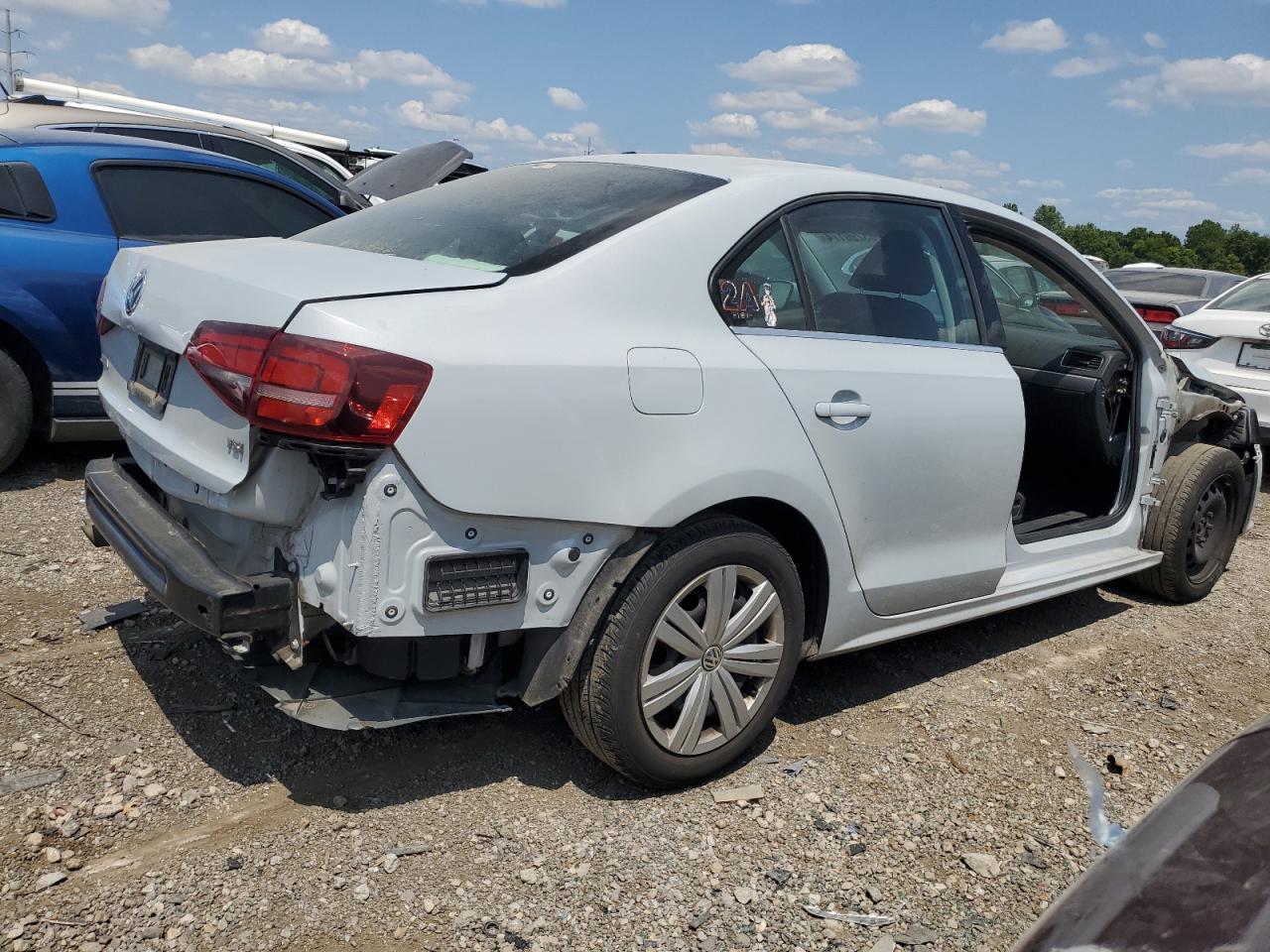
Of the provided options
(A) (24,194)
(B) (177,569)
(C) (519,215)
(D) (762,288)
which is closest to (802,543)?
(D) (762,288)

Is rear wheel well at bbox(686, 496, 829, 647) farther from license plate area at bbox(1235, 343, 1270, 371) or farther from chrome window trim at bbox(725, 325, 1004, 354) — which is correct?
license plate area at bbox(1235, 343, 1270, 371)

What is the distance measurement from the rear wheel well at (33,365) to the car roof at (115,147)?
34.2 inches

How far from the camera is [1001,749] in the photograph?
347 centimetres

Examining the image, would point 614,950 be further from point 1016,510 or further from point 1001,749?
point 1016,510

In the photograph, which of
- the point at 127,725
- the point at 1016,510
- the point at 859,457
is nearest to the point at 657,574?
the point at 859,457

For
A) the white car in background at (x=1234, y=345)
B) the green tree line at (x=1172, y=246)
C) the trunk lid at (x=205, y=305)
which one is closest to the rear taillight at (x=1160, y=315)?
the white car in background at (x=1234, y=345)

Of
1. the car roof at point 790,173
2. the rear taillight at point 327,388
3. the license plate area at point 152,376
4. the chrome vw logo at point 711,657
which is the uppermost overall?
the car roof at point 790,173

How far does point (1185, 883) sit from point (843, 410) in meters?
1.81

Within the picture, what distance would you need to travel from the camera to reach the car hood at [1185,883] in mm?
1352

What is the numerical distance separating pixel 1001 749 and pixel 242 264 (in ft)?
8.74

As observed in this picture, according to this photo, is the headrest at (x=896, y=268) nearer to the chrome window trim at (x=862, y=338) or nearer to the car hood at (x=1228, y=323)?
the chrome window trim at (x=862, y=338)

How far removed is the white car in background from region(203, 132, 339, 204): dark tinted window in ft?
21.1

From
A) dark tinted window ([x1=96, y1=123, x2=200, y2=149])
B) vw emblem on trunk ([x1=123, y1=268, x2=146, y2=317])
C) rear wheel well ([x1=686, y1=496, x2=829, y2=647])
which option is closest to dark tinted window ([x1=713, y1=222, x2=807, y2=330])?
rear wheel well ([x1=686, y1=496, x2=829, y2=647])

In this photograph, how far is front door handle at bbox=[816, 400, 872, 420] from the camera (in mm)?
3055
